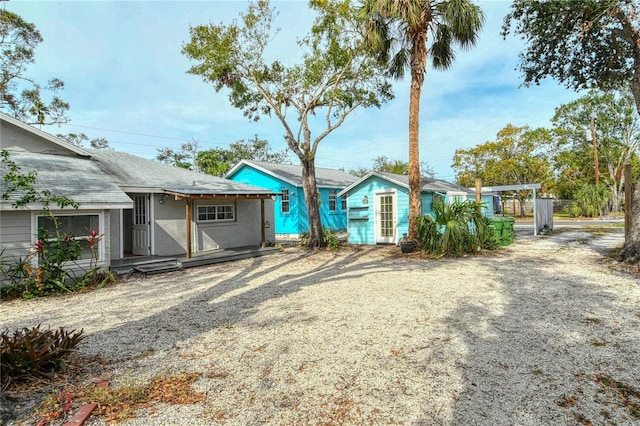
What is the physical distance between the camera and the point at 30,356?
332 cm

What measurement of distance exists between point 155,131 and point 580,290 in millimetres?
33838

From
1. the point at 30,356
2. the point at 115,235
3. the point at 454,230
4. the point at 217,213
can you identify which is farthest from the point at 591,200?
the point at 30,356

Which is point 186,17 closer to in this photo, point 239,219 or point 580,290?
point 239,219

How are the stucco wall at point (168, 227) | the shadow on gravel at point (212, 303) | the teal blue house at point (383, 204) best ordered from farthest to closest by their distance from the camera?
1. the teal blue house at point (383, 204)
2. the stucco wall at point (168, 227)
3. the shadow on gravel at point (212, 303)

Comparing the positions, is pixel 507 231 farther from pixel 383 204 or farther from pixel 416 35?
pixel 416 35

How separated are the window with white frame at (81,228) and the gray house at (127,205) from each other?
0.02 meters

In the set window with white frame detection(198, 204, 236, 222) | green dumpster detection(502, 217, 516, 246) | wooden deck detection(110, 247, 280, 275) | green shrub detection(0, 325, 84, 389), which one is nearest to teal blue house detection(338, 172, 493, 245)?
→ green dumpster detection(502, 217, 516, 246)

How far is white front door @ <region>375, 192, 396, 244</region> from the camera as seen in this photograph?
1388 centimetres

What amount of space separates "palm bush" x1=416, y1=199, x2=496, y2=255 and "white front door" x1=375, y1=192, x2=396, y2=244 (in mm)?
2416

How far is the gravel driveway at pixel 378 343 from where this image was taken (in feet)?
9.13

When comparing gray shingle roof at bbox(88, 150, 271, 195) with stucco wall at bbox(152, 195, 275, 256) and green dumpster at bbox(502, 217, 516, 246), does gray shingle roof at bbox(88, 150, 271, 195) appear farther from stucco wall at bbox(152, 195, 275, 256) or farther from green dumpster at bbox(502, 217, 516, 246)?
green dumpster at bbox(502, 217, 516, 246)

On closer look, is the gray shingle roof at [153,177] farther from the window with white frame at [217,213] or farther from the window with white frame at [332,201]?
the window with white frame at [332,201]

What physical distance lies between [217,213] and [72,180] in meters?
4.70

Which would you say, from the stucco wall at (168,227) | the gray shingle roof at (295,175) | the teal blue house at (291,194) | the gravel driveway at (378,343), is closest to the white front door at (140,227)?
the stucco wall at (168,227)
